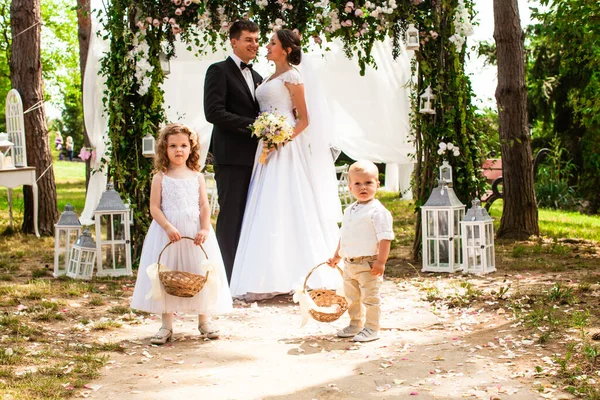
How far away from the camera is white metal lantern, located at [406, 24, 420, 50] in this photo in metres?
7.45

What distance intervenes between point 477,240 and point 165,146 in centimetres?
356

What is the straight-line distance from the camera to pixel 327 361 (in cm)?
431

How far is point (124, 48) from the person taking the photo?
7.63 metres

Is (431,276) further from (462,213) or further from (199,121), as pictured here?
(199,121)

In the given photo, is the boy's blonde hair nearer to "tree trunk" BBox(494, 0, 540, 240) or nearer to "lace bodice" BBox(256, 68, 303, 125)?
"lace bodice" BBox(256, 68, 303, 125)

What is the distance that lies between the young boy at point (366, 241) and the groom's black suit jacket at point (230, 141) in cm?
167

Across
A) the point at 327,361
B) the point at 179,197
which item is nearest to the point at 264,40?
the point at 179,197

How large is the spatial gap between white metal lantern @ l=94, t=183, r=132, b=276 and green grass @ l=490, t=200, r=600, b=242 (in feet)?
17.2

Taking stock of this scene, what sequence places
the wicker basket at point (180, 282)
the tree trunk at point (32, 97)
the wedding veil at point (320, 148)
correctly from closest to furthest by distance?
the wicker basket at point (180, 282), the wedding veil at point (320, 148), the tree trunk at point (32, 97)

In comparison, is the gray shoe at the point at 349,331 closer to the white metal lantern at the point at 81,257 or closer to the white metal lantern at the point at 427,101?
the white metal lantern at the point at 81,257

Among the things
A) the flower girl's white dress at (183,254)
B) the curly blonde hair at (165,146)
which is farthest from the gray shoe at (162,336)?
the curly blonde hair at (165,146)

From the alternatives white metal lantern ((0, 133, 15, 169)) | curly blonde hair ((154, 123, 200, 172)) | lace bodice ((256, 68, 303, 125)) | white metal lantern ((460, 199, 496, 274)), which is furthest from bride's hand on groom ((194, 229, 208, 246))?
white metal lantern ((0, 133, 15, 169))

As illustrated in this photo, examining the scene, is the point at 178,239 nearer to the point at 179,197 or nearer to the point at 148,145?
the point at 179,197

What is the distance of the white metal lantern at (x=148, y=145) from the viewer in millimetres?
7508
